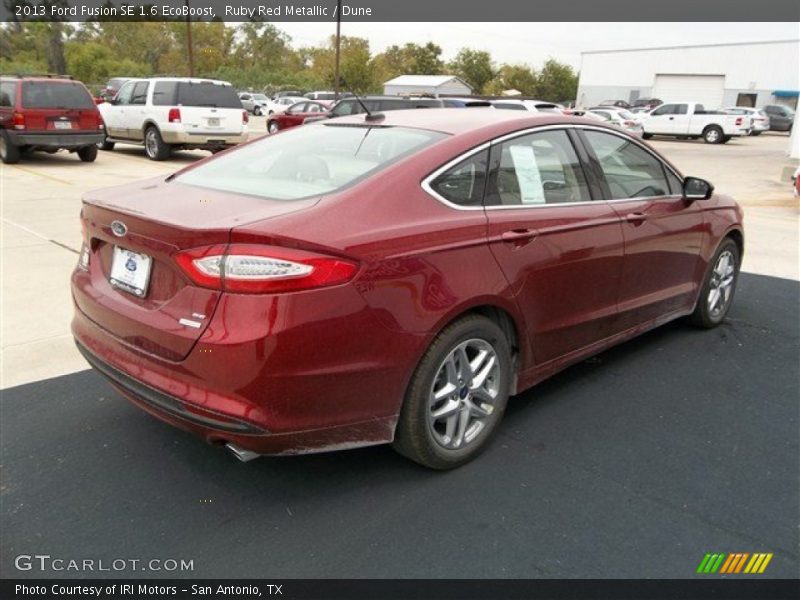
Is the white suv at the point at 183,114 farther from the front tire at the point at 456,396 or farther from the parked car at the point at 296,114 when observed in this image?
the front tire at the point at 456,396

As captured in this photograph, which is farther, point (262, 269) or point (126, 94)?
point (126, 94)

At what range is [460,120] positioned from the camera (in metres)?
3.45

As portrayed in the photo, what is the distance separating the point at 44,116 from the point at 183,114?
275cm

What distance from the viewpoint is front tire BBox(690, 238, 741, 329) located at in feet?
16.0

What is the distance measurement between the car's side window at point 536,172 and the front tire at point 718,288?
5.85ft

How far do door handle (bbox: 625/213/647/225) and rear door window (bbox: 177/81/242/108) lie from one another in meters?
13.1

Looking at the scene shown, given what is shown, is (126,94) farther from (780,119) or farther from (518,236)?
(780,119)

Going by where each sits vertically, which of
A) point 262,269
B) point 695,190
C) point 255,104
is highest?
point 255,104

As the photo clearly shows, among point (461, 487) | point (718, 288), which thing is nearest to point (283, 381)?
point (461, 487)

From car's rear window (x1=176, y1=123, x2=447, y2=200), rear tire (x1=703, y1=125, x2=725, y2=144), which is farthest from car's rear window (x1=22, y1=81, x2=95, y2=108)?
rear tire (x1=703, y1=125, x2=725, y2=144)

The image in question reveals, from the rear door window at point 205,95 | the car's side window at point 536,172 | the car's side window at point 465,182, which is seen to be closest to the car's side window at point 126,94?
the rear door window at point 205,95

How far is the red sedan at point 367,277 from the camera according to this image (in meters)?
2.42

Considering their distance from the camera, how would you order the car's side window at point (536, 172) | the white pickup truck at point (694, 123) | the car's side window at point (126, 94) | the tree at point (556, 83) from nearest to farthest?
1. the car's side window at point (536, 172)
2. the car's side window at point (126, 94)
3. the white pickup truck at point (694, 123)
4. the tree at point (556, 83)

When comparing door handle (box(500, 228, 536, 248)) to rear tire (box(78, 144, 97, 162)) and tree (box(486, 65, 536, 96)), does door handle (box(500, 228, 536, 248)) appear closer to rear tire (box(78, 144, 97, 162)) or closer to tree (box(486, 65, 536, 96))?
rear tire (box(78, 144, 97, 162))
